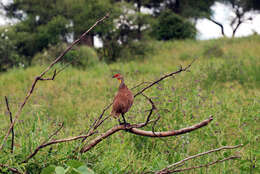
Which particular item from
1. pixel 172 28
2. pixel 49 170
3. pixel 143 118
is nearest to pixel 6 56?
pixel 172 28

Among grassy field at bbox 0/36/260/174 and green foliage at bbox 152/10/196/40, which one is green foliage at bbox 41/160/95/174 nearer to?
grassy field at bbox 0/36/260/174

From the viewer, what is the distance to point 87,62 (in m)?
13.0

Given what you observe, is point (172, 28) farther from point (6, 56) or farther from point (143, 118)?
point (143, 118)

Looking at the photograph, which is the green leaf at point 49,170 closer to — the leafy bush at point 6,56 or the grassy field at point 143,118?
the grassy field at point 143,118

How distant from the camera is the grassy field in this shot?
2.02 m

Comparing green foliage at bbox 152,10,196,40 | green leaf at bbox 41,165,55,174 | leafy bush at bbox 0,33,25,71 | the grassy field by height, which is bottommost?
the grassy field

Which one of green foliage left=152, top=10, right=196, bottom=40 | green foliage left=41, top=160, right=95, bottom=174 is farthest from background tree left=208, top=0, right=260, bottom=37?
green foliage left=41, top=160, right=95, bottom=174

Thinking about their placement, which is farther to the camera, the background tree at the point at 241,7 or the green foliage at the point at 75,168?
the background tree at the point at 241,7

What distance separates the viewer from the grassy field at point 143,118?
2016mm

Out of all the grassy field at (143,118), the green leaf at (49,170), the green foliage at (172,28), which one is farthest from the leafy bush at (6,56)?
the green leaf at (49,170)

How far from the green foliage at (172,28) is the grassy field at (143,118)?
10583 mm

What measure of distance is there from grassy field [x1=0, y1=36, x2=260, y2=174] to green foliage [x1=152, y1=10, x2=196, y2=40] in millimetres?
10583

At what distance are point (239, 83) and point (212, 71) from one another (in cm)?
96

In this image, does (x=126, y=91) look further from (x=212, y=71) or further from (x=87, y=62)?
(x=87, y=62)
